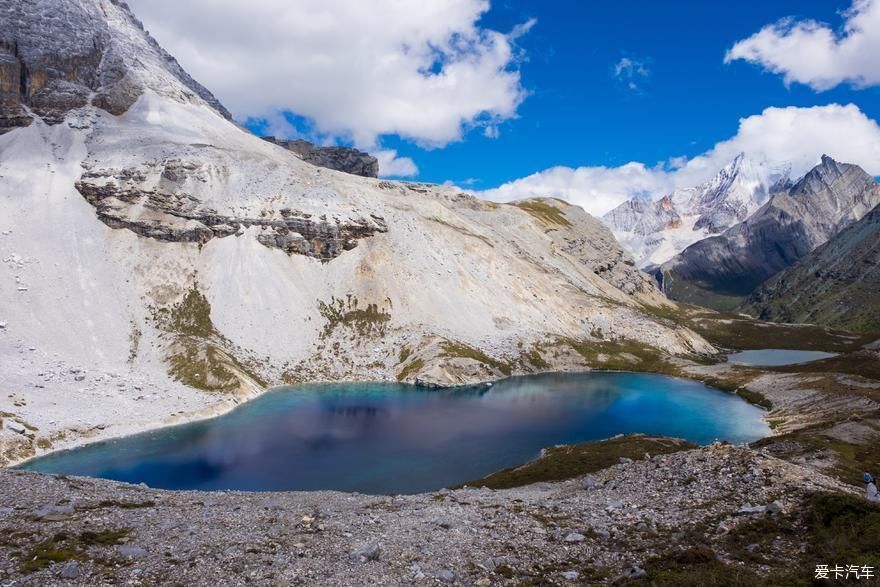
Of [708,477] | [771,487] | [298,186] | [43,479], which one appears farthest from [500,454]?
[298,186]

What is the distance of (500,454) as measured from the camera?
7600 cm

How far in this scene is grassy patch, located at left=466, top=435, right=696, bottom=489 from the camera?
196ft

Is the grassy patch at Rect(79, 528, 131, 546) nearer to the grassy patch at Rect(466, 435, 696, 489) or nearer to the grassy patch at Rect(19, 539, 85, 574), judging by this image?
the grassy patch at Rect(19, 539, 85, 574)

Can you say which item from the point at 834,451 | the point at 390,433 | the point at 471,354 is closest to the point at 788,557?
the point at 834,451

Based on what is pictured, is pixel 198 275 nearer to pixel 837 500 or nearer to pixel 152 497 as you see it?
pixel 152 497

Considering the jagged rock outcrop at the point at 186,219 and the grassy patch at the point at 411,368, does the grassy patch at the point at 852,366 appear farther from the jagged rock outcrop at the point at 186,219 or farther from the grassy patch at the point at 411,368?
the jagged rock outcrop at the point at 186,219

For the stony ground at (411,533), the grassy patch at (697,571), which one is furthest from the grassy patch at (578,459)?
the grassy patch at (697,571)

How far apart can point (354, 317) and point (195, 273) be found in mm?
41226

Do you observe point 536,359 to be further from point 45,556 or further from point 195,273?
point 45,556

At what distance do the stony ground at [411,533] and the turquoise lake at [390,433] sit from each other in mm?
21721

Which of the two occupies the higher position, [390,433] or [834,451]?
[390,433]

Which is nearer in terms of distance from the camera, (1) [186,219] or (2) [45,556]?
(2) [45,556]

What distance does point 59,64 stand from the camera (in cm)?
16912

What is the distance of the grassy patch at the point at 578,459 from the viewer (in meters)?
59.8
